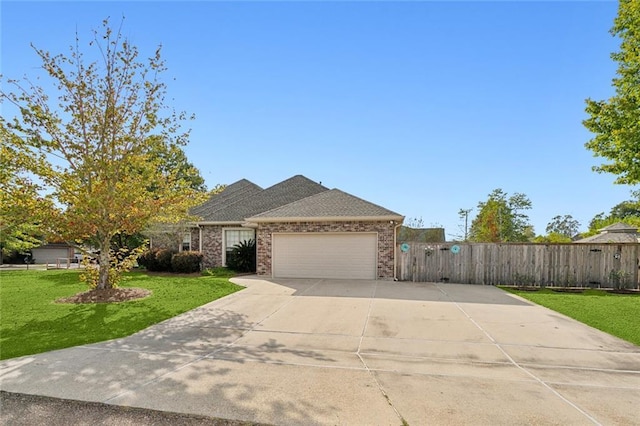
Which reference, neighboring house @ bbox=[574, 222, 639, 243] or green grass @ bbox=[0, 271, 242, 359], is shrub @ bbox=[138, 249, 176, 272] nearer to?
green grass @ bbox=[0, 271, 242, 359]

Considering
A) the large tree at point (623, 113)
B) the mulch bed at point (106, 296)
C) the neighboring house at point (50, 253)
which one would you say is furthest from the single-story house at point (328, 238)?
the neighboring house at point (50, 253)

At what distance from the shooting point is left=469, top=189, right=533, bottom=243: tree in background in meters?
30.8

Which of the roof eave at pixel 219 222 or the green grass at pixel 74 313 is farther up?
the roof eave at pixel 219 222

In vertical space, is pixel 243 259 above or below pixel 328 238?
below

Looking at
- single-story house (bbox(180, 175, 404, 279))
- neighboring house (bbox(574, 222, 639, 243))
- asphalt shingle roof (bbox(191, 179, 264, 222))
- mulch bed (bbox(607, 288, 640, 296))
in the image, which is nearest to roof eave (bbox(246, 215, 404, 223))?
single-story house (bbox(180, 175, 404, 279))

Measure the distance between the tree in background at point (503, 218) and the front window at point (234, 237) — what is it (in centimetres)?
2315

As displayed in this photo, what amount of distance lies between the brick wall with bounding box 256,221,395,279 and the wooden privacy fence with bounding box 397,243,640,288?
61cm

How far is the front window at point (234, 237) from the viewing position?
1619 cm

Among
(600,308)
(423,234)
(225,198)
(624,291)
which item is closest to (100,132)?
(225,198)

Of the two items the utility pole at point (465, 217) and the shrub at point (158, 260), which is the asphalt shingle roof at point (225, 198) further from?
the utility pole at point (465, 217)

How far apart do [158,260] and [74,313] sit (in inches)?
344

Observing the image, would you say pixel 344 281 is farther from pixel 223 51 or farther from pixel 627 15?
pixel 627 15

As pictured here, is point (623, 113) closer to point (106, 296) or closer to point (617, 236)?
point (106, 296)

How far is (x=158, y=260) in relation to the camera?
624 inches
